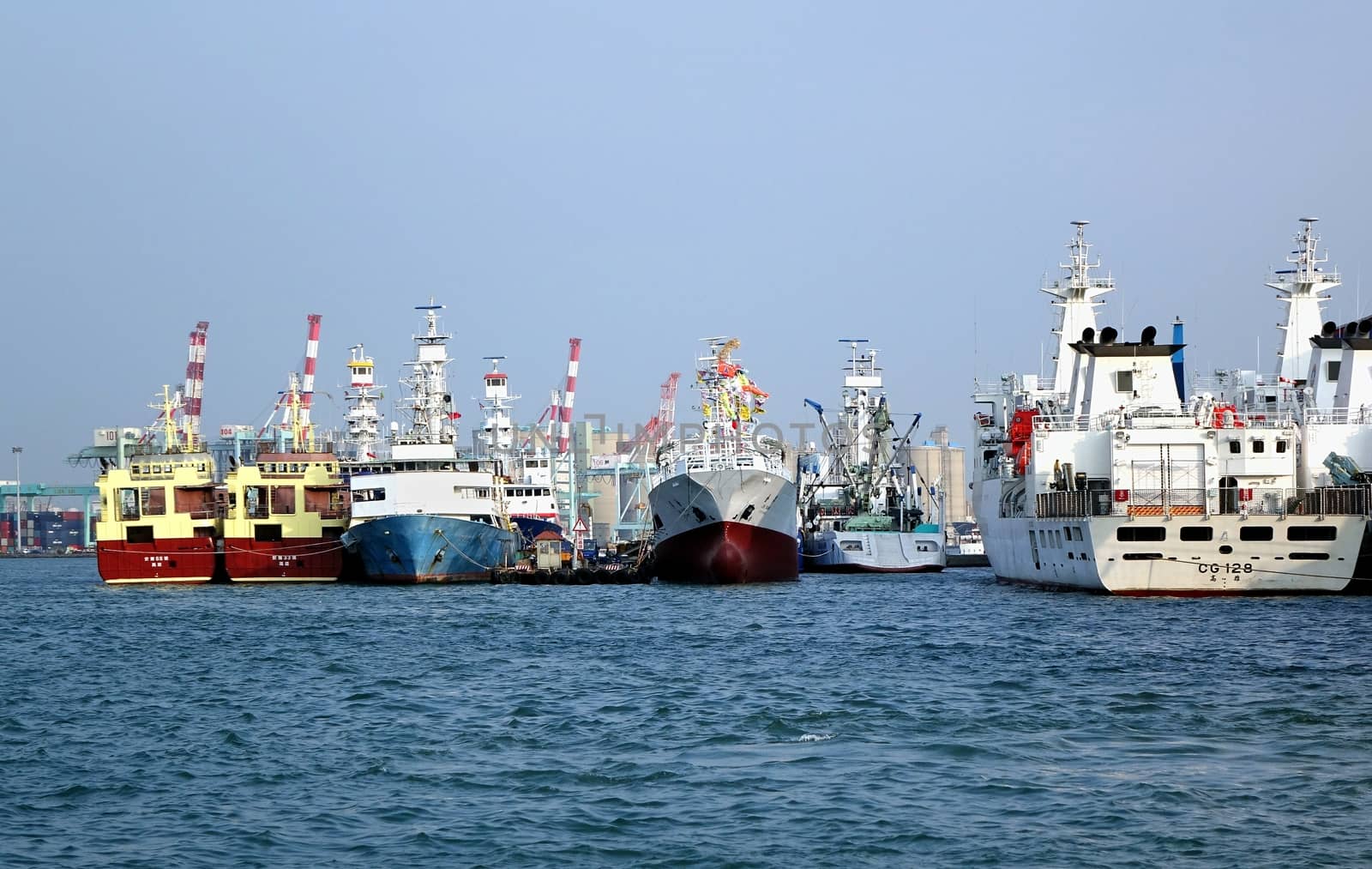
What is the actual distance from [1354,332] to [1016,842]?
163 feet

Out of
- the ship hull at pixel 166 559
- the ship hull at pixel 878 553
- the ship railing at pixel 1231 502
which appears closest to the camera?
the ship railing at pixel 1231 502

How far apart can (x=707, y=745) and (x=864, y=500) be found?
276 ft

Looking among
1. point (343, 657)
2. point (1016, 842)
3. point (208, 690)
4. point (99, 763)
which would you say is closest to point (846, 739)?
point (1016, 842)

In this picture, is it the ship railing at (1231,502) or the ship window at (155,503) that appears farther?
the ship window at (155,503)

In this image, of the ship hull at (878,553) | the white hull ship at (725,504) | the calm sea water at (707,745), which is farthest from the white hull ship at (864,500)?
the calm sea water at (707,745)

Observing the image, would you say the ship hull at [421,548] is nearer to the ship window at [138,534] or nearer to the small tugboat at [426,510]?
the small tugboat at [426,510]

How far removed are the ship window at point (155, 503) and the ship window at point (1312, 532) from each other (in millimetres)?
52365

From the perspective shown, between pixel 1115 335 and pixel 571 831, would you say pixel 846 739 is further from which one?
pixel 1115 335

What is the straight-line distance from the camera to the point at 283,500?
78938 millimetres

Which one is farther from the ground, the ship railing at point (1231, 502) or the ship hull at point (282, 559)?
the ship railing at point (1231, 502)

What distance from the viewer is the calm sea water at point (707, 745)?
19.3m

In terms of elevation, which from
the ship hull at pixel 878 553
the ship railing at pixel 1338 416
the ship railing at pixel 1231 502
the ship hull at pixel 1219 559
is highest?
the ship railing at pixel 1338 416

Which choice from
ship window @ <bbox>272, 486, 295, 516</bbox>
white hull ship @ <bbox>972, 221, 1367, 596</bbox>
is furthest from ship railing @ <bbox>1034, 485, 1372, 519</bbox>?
ship window @ <bbox>272, 486, 295, 516</bbox>

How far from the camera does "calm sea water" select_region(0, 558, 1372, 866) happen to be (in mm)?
19266
